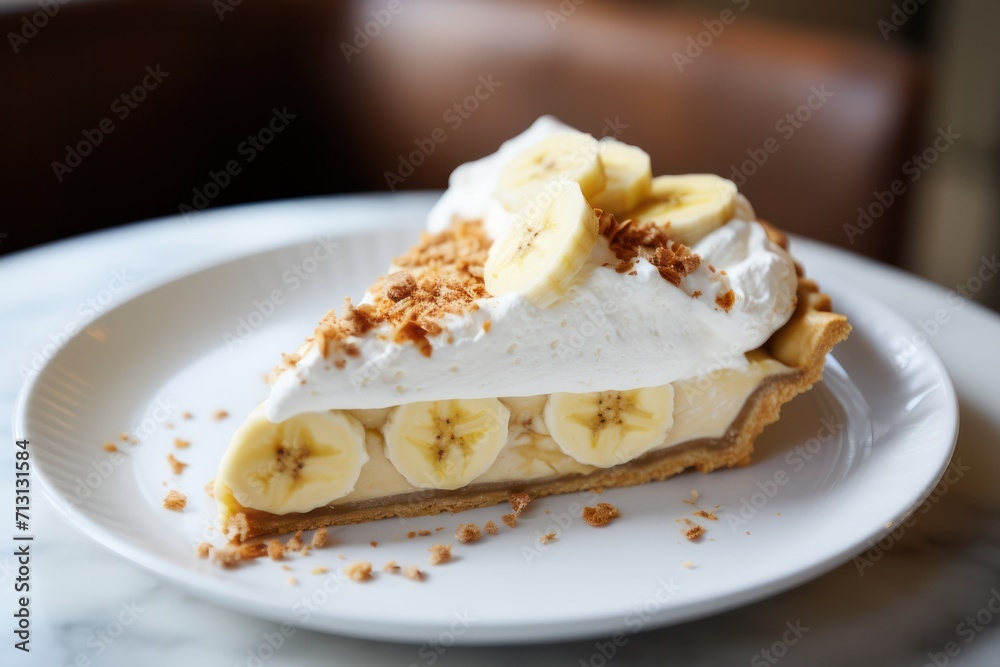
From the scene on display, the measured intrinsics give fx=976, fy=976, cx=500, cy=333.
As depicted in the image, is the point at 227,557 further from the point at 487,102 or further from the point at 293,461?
the point at 487,102

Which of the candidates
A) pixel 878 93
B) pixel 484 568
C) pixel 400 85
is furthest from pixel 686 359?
pixel 400 85

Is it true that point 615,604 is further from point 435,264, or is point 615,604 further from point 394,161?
point 394,161

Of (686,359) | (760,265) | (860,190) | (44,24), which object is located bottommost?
(860,190)

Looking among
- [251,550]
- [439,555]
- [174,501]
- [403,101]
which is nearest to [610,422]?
[439,555]

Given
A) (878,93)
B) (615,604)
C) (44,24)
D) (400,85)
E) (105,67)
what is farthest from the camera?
(400,85)

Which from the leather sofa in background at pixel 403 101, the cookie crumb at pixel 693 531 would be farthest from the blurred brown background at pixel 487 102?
the cookie crumb at pixel 693 531

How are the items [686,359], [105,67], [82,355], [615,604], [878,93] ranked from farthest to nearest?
[105,67], [878,93], [82,355], [686,359], [615,604]

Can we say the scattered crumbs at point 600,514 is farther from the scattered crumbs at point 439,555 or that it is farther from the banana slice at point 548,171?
the banana slice at point 548,171
